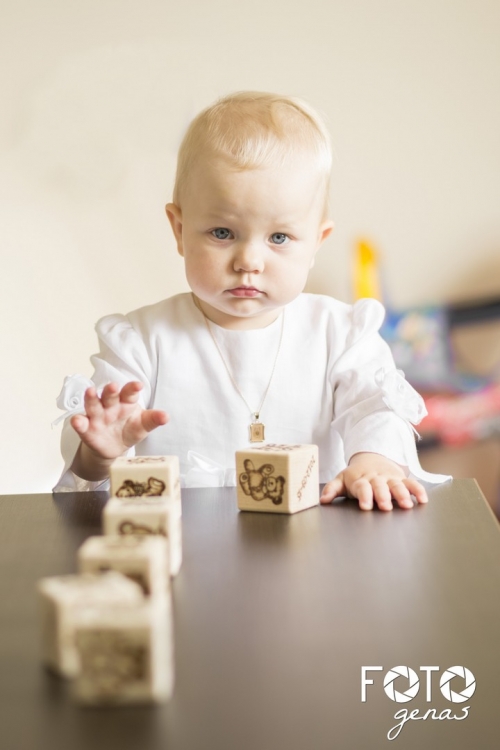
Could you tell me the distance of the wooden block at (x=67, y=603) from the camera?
55 centimetres

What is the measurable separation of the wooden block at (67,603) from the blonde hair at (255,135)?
95 centimetres

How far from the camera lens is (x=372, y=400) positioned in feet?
4.63

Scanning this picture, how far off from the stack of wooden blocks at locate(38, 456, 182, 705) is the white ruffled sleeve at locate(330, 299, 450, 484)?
667mm

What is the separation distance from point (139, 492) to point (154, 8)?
2.56 meters

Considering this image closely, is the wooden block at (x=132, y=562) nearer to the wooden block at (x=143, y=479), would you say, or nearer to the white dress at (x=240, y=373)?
the wooden block at (x=143, y=479)

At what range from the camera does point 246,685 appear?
1.79ft

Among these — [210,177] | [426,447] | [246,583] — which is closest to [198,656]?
[246,583]

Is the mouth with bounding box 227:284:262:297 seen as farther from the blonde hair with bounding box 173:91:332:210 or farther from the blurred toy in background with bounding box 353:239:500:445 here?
the blurred toy in background with bounding box 353:239:500:445

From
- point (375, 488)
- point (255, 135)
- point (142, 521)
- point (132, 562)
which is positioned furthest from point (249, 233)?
point (132, 562)

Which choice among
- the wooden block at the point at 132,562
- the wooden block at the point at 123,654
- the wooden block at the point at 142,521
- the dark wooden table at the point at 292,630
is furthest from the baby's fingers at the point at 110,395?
the wooden block at the point at 123,654

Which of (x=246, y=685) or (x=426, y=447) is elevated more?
(x=426, y=447)

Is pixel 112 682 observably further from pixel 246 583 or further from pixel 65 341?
pixel 65 341

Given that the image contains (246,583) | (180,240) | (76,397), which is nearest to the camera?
(246,583)
